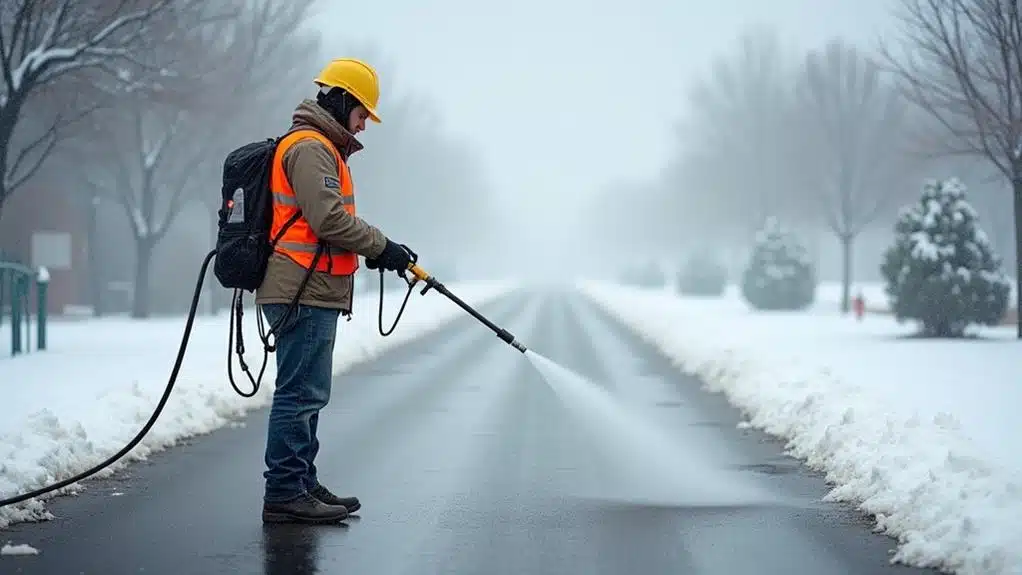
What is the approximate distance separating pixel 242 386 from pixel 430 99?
50172 mm

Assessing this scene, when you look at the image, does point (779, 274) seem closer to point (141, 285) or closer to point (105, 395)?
point (141, 285)

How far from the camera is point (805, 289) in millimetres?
35031

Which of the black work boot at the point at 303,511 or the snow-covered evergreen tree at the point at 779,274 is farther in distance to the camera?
the snow-covered evergreen tree at the point at 779,274

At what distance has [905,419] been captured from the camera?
28.1ft

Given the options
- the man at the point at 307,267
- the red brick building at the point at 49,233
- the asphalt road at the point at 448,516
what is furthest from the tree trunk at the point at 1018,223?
the red brick building at the point at 49,233

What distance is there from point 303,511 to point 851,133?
97.5ft

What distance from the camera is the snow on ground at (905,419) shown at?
543 centimetres

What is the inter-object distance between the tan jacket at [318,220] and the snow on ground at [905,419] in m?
2.93

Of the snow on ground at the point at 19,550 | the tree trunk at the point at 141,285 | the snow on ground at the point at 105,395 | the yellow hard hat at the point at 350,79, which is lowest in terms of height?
the snow on ground at the point at 19,550

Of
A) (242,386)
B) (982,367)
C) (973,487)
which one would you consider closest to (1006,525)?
(973,487)

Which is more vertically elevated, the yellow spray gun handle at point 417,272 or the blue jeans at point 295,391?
the yellow spray gun handle at point 417,272

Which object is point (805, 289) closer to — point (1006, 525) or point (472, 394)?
point (472, 394)

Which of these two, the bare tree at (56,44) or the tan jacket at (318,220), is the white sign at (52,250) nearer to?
the bare tree at (56,44)

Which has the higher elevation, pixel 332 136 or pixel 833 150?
pixel 833 150
